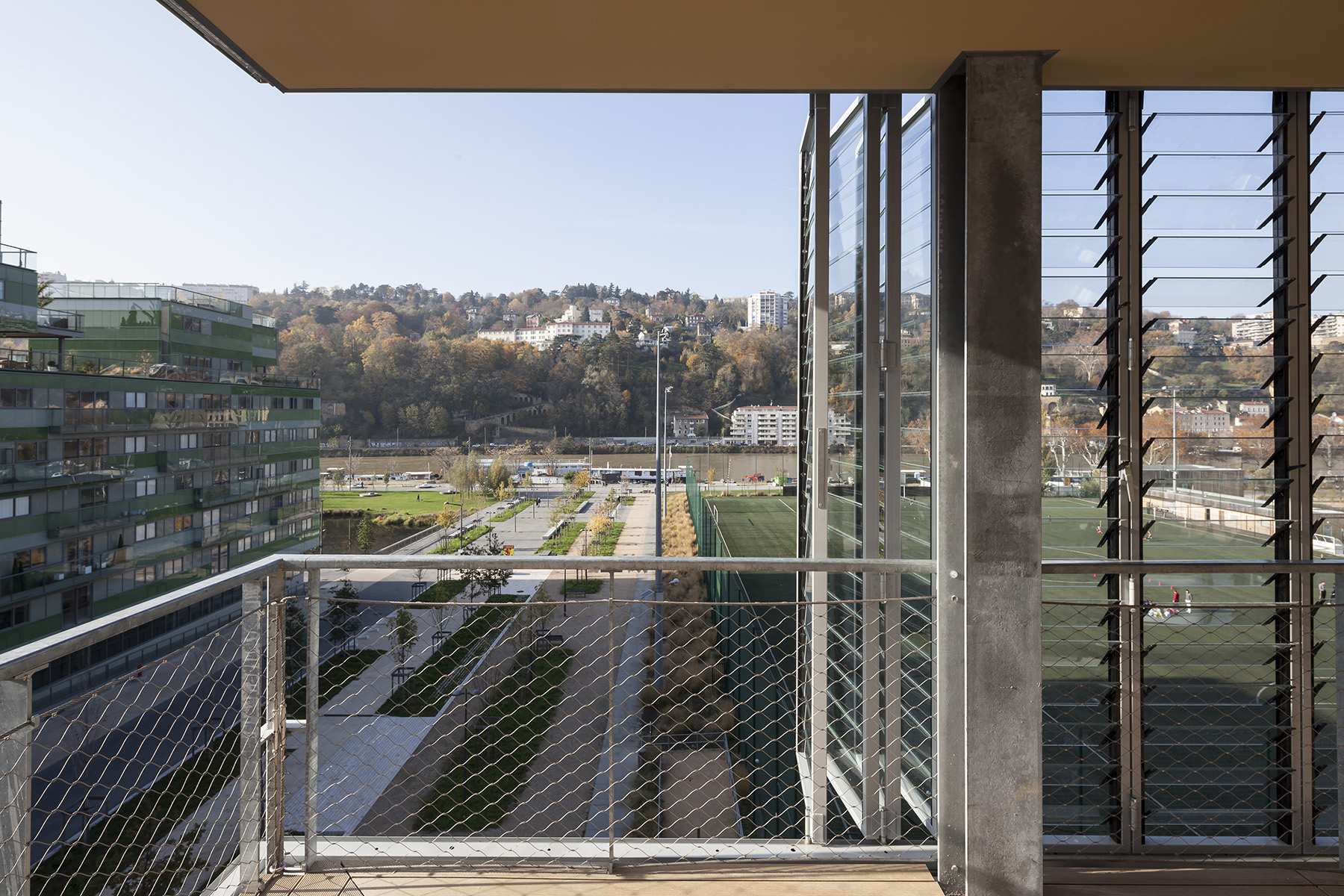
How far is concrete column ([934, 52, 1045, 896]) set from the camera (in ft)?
4.66

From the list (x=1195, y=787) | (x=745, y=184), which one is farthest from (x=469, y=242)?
(x=1195, y=787)

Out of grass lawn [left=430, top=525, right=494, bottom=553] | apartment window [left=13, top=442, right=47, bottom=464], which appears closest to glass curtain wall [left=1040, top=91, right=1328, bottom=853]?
grass lawn [left=430, top=525, right=494, bottom=553]

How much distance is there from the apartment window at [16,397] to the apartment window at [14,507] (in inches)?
25.6

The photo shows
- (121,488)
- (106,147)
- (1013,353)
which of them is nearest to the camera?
(1013,353)

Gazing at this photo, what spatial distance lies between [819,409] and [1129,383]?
83 centimetres

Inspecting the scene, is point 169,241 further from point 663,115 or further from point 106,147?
point 663,115

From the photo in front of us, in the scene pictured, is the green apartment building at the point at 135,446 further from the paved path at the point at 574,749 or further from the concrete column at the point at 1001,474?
the concrete column at the point at 1001,474

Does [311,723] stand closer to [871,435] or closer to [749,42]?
[871,435]

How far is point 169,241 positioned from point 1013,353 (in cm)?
1489

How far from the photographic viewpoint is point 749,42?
1351 mm

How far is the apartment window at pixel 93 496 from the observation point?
4641mm

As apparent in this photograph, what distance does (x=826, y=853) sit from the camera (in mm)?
1599

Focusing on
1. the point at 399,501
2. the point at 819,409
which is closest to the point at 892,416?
the point at 819,409

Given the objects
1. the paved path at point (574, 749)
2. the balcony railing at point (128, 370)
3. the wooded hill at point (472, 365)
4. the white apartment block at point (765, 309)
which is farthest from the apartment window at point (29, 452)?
the white apartment block at point (765, 309)
